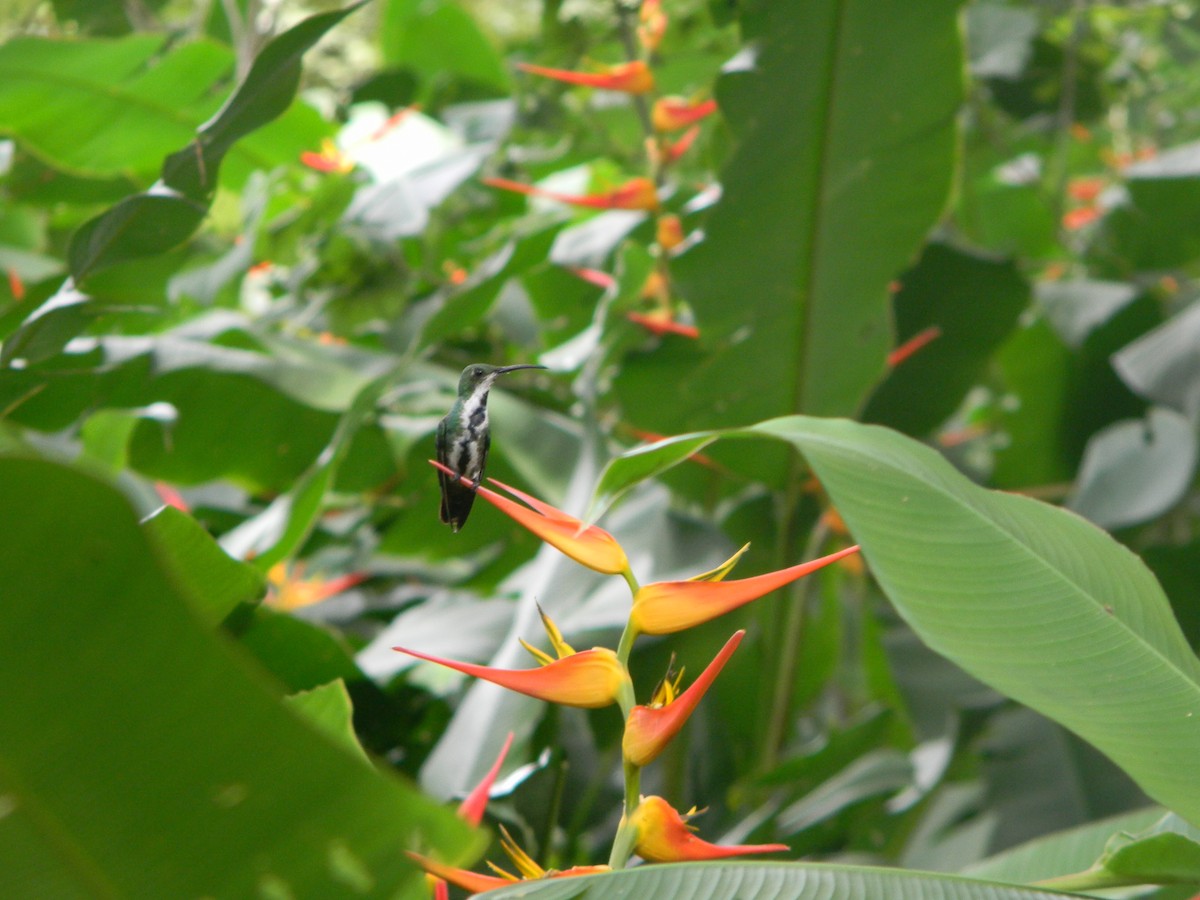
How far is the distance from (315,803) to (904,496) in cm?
27

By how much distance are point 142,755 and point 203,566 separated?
220 mm

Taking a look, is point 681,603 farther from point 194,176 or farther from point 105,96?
point 105,96

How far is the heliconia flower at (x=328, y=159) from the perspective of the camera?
3.82 ft

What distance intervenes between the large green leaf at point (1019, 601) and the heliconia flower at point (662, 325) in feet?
1.18

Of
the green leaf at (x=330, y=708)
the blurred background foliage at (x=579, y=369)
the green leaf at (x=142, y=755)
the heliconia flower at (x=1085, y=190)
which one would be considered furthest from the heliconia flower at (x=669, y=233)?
the heliconia flower at (x=1085, y=190)

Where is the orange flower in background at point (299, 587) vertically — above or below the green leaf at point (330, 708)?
below

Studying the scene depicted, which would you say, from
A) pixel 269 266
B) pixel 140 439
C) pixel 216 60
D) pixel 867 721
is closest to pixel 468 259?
pixel 269 266

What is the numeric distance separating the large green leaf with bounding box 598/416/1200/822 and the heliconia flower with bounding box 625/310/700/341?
14.1 inches

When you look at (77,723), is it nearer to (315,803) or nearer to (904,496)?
(315,803)

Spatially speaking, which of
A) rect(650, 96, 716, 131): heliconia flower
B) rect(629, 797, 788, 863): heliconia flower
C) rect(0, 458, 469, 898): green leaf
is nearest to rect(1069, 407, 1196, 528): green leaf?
rect(650, 96, 716, 131): heliconia flower

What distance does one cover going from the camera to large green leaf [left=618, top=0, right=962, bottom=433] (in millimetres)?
821

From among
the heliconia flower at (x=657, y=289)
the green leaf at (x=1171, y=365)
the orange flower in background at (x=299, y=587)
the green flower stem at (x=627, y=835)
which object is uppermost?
the green flower stem at (x=627, y=835)

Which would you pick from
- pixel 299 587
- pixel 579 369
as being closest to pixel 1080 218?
pixel 579 369

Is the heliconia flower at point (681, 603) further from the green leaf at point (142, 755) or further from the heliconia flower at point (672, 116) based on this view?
the heliconia flower at point (672, 116)
